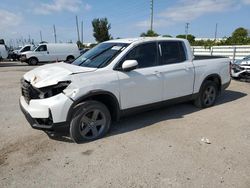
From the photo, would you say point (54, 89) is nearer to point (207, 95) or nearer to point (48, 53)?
point (207, 95)

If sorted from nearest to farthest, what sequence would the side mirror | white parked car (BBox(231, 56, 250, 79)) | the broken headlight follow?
1. the broken headlight
2. the side mirror
3. white parked car (BBox(231, 56, 250, 79))

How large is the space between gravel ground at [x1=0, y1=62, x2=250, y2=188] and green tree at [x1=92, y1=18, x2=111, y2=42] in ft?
132

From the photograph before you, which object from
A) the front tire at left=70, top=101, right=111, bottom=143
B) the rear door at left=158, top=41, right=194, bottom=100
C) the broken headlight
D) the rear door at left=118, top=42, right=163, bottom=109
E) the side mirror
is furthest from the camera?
the rear door at left=158, top=41, right=194, bottom=100

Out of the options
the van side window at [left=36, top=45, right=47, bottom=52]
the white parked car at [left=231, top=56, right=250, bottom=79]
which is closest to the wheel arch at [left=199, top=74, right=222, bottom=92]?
the white parked car at [left=231, top=56, right=250, bottom=79]

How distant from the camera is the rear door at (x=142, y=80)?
4430mm

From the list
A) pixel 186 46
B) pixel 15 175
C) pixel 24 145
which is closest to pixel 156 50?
pixel 186 46

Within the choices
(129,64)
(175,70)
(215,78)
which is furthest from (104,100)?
(215,78)

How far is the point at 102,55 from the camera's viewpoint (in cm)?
472

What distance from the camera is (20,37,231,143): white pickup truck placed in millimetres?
3834

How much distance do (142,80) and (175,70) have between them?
3.17 ft

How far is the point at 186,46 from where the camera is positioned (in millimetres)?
5578

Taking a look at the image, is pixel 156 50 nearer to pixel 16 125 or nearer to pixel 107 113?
pixel 107 113

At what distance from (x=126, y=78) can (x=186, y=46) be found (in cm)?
203

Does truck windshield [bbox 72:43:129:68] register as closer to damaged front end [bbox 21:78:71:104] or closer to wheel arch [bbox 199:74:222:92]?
damaged front end [bbox 21:78:71:104]
